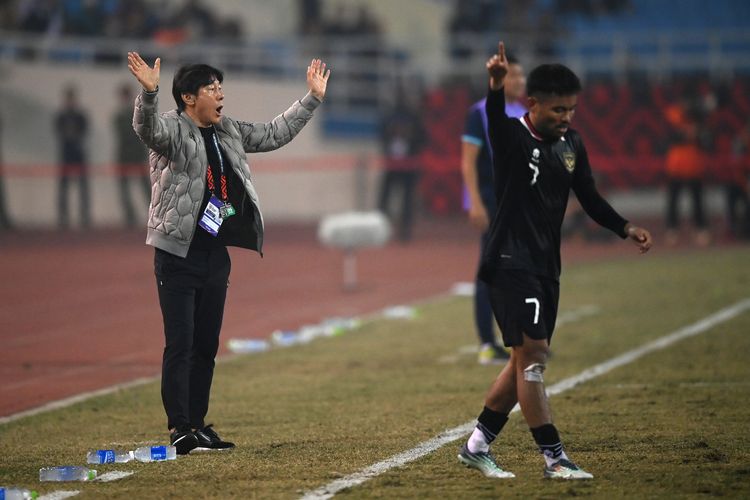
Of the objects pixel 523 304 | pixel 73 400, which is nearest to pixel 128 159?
pixel 73 400

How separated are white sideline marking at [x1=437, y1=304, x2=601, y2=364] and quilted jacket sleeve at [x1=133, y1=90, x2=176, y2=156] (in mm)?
4796

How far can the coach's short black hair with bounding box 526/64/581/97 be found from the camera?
6.46 m

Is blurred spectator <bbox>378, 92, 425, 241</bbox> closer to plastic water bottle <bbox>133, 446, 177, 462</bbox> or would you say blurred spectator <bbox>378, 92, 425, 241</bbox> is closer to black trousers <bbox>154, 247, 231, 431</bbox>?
black trousers <bbox>154, 247, 231, 431</bbox>

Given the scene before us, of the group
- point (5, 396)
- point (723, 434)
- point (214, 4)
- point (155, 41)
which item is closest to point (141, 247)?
point (155, 41)

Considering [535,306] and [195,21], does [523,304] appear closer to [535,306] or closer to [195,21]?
[535,306]

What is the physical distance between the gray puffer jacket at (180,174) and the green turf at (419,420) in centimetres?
116

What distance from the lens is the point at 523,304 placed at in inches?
258

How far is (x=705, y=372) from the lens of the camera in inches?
401

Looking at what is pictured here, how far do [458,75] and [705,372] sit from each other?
845 inches

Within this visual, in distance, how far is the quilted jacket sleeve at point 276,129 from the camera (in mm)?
7750

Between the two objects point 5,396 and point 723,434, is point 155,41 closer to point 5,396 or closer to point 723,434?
point 5,396

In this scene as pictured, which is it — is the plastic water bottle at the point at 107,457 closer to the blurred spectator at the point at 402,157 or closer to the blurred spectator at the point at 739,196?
the blurred spectator at the point at 739,196

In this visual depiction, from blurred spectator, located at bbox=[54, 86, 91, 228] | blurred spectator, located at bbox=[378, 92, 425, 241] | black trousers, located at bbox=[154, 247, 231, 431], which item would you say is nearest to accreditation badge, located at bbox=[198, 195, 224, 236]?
black trousers, located at bbox=[154, 247, 231, 431]

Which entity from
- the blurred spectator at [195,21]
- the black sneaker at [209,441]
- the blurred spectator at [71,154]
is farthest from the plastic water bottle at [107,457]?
the blurred spectator at [195,21]
